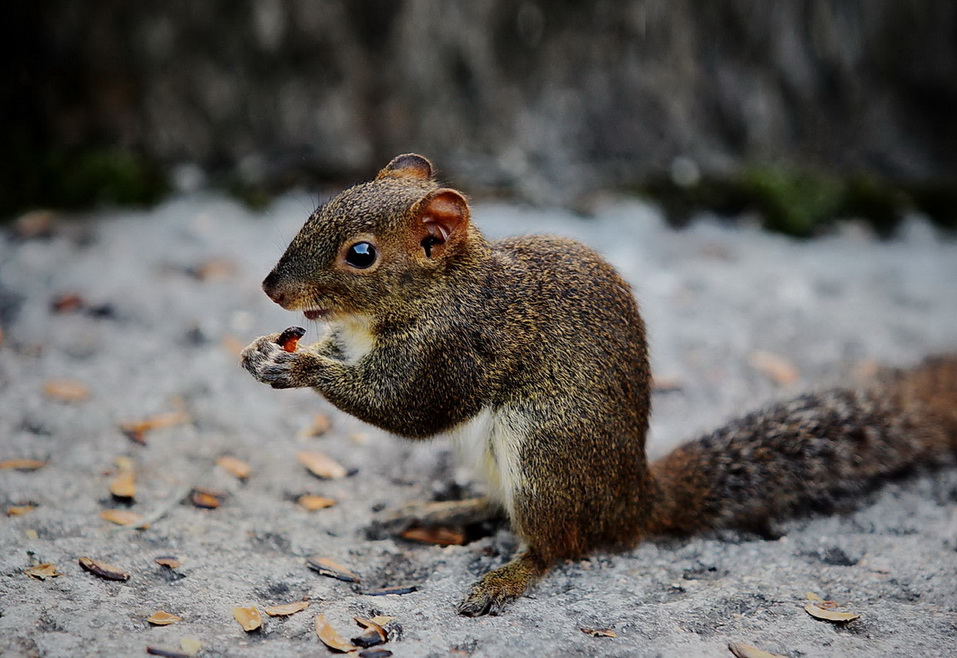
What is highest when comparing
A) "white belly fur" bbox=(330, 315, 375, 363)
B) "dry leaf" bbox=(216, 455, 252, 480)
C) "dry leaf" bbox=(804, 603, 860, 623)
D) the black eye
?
the black eye

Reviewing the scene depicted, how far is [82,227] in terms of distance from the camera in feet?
16.8

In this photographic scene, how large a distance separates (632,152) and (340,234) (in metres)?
3.36

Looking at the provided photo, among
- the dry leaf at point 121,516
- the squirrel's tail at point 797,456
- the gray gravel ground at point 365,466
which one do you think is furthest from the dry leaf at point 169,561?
the squirrel's tail at point 797,456

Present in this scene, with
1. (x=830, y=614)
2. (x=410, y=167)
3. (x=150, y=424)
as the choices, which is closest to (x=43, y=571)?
(x=150, y=424)

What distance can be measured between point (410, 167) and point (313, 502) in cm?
124

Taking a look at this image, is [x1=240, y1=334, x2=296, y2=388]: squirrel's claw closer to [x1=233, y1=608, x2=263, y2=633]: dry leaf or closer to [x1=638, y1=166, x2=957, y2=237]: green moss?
[x1=233, y1=608, x2=263, y2=633]: dry leaf

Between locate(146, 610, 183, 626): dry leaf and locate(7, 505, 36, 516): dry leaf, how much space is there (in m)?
0.71

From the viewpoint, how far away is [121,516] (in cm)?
295

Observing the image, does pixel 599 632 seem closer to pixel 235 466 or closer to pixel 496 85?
pixel 235 466

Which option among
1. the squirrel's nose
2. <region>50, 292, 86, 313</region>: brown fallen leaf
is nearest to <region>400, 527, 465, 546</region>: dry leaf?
the squirrel's nose

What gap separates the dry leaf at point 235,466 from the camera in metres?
3.37

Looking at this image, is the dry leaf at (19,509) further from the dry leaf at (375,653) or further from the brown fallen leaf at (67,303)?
the brown fallen leaf at (67,303)

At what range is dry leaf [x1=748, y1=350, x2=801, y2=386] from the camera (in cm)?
432

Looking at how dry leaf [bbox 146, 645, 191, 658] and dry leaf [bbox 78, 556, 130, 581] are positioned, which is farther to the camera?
dry leaf [bbox 78, 556, 130, 581]
